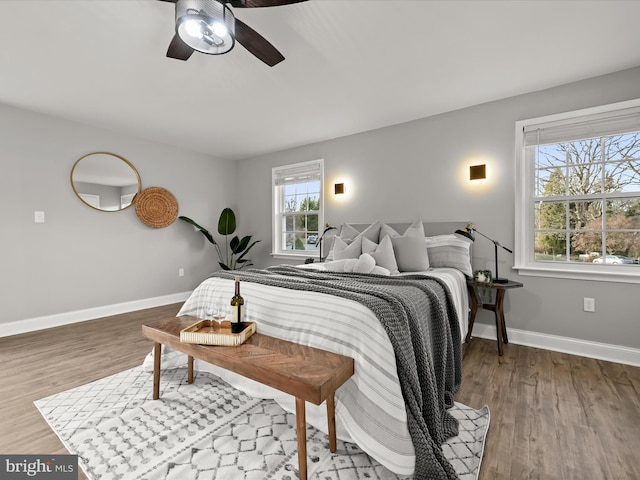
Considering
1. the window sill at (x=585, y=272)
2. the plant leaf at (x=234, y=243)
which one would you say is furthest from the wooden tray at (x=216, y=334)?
the plant leaf at (x=234, y=243)

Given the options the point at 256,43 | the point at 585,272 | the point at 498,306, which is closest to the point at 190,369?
the point at 256,43

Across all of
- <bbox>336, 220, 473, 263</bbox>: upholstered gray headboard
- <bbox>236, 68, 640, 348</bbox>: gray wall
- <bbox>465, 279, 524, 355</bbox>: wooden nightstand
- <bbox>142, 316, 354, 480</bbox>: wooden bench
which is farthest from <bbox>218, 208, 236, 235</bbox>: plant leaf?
<bbox>465, 279, 524, 355</bbox>: wooden nightstand

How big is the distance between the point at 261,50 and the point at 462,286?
243 centimetres

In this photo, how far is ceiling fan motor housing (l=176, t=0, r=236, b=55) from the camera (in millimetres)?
1554

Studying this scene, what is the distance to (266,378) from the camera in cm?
136

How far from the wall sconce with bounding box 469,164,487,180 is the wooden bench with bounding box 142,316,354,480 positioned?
2.59 m

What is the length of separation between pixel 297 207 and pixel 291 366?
3763 mm

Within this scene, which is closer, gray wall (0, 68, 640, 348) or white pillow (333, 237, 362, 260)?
gray wall (0, 68, 640, 348)

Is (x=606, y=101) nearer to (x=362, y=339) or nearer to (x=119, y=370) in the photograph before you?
(x=362, y=339)

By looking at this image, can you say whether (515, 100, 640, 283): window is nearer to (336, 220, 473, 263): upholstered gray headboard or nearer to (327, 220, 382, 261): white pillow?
(336, 220, 473, 263): upholstered gray headboard

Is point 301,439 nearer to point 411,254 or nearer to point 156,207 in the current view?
point 411,254

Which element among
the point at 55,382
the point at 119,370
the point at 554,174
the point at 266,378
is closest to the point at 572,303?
the point at 554,174

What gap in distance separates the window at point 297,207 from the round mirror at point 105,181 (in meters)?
2.04

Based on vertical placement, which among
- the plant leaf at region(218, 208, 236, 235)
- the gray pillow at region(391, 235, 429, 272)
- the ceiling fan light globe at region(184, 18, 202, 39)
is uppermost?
the ceiling fan light globe at region(184, 18, 202, 39)
